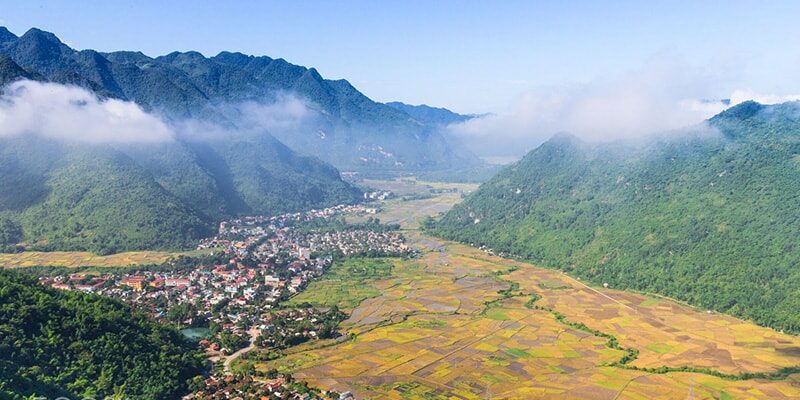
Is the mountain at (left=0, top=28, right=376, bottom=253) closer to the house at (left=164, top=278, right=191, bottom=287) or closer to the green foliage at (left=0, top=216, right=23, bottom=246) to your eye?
the green foliage at (left=0, top=216, right=23, bottom=246)

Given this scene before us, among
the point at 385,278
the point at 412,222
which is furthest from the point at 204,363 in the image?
the point at 412,222

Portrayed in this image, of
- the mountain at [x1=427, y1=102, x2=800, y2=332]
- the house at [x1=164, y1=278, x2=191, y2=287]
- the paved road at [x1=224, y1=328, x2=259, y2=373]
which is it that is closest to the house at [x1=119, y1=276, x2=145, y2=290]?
the house at [x1=164, y1=278, x2=191, y2=287]

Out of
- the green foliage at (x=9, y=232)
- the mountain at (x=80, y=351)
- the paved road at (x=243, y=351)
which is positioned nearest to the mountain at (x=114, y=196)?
the green foliage at (x=9, y=232)

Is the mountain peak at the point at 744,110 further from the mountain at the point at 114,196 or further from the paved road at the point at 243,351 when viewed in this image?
the paved road at the point at 243,351

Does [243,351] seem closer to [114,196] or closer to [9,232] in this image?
[9,232]

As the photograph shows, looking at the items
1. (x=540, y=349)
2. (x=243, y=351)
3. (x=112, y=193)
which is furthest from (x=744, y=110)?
(x=112, y=193)

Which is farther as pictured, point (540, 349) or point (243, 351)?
point (540, 349)

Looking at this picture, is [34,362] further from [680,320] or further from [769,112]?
[769,112]
